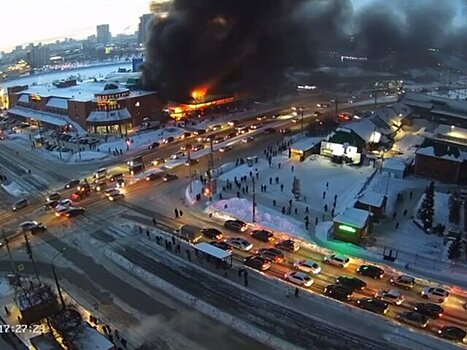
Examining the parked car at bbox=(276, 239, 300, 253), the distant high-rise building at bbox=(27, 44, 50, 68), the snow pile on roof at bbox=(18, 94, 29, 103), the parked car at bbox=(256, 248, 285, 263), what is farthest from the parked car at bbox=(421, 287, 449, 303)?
the distant high-rise building at bbox=(27, 44, 50, 68)

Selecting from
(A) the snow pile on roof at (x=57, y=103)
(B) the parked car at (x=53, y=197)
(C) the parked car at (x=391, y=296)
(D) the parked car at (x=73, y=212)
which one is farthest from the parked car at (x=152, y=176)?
(A) the snow pile on roof at (x=57, y=103)

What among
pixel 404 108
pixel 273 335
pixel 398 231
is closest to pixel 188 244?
pixel 273 335

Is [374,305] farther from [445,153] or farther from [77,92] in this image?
[77,92]

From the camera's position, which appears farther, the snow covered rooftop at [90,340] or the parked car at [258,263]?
the parked car at [258,263]

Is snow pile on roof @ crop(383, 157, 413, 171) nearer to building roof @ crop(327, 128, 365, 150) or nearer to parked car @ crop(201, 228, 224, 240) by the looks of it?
building roof @ crop(327, 128, 365, 150)

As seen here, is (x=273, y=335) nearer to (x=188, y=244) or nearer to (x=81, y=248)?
(x=188, y=244)

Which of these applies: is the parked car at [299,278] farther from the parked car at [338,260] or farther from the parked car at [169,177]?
the parked car at [169,177]

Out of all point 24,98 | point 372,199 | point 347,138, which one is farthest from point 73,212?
point 24,98
